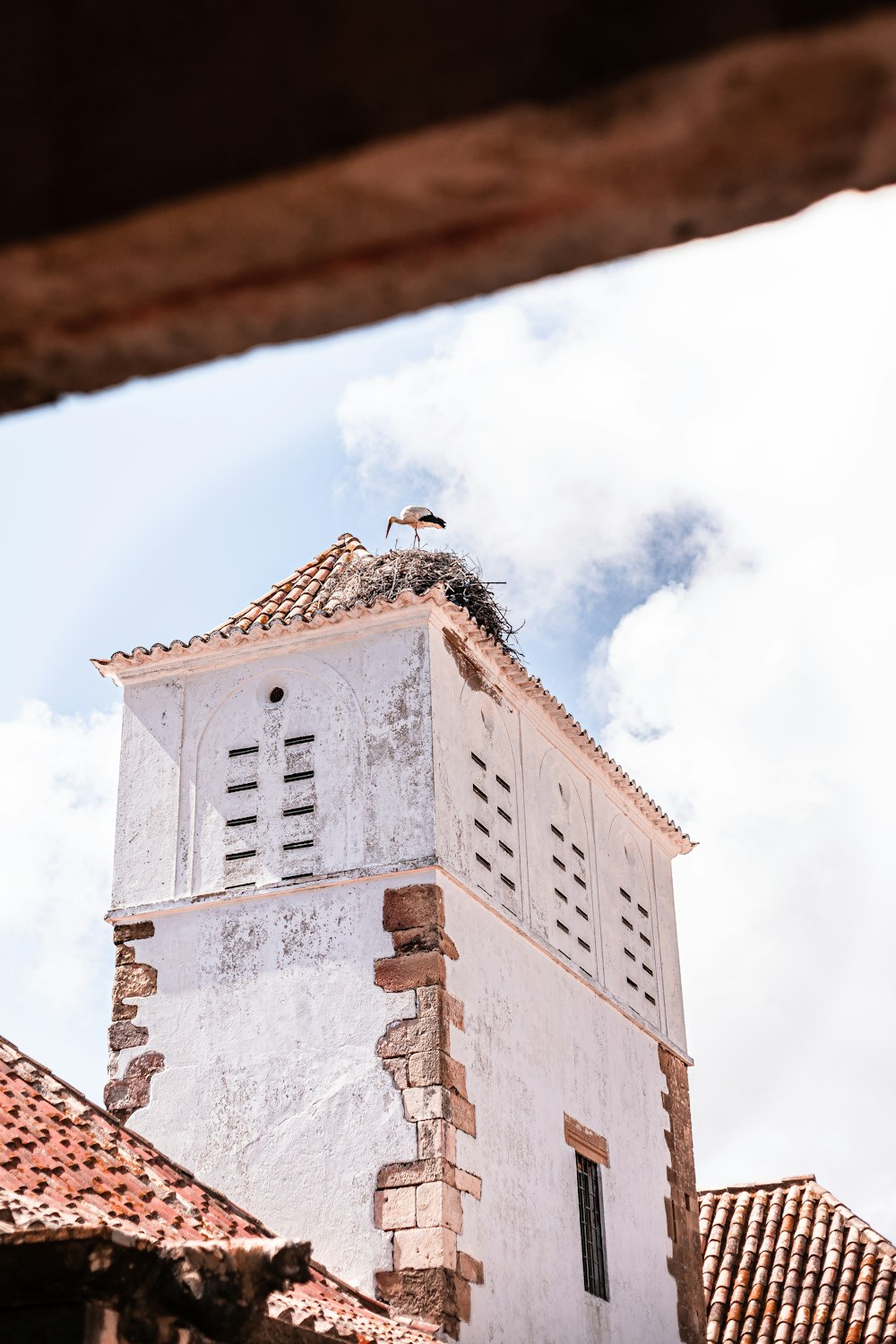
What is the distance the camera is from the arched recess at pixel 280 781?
36.3ft

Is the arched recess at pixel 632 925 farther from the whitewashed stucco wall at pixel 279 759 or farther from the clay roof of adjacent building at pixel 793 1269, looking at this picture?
the clay roof of adjacent building at pixel 793 1269

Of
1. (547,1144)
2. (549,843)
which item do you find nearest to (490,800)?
(549,843)

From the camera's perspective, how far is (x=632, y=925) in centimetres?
1405

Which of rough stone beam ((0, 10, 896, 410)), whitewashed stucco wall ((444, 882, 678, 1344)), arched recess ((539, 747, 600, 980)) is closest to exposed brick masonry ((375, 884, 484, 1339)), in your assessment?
whitewashed stucco wall ((444, 882, 678, 1344))

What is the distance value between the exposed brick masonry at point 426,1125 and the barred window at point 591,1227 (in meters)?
1.97

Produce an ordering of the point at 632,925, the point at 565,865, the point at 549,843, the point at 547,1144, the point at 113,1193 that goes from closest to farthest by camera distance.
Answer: the point at 113,1193, the point at 547,1144, the point at 549,843, the point at 565,865, the point at 632,925

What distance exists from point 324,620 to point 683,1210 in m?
5.98

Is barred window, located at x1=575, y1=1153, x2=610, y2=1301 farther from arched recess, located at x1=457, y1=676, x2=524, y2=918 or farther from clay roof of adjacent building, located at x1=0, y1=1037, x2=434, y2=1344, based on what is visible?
clay roof of adjacent building, located at x1=0, y1=1037, x2=434, y2=1344

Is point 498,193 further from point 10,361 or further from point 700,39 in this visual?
point 10,361

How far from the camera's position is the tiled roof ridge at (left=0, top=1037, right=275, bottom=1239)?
891 centimetres

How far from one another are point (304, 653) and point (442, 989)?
2.77 m

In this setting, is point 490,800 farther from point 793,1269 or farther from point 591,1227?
point 793,1269

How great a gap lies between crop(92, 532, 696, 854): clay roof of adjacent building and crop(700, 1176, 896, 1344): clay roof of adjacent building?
210 inches

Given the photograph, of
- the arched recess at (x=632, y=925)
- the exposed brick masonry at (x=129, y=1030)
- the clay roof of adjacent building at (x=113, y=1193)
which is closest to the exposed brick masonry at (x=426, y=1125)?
the clay roof of adjacent building at (x=113, y=1193)
